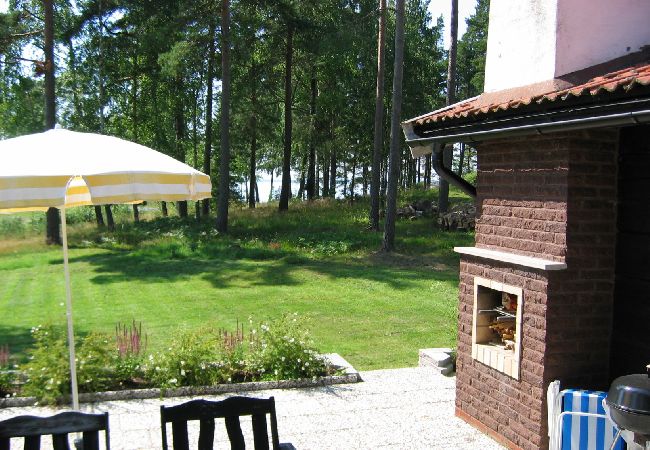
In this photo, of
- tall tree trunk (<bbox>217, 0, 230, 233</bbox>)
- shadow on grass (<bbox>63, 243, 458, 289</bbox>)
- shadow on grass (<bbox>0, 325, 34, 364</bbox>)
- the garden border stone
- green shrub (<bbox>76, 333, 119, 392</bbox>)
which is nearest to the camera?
the garden border stone

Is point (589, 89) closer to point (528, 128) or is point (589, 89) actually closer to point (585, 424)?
point (528, 128)

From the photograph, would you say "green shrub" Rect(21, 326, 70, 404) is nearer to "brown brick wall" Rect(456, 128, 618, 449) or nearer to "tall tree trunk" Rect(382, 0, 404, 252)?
"brown brick wall" Rect(456, 128, 618, 449)

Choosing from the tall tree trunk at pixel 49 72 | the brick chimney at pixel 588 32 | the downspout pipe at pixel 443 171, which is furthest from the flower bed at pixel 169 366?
the tall tree trunk at pixel 49 72

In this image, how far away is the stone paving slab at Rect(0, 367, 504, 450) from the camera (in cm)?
520

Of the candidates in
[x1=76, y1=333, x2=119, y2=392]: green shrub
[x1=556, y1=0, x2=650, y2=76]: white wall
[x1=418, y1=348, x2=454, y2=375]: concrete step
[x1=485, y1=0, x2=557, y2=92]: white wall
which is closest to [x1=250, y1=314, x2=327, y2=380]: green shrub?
[x1=418, y1=348, x2=454, y2=375]: concrete step

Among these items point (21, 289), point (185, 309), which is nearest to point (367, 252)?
point (185, 309)

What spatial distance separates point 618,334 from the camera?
454 centimetres

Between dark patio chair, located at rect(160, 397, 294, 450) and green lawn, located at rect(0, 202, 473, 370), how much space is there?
420cm

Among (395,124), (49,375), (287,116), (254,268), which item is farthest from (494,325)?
(287,116)

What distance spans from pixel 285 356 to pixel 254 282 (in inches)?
286

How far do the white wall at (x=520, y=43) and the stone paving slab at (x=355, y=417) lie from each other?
324 centimetres

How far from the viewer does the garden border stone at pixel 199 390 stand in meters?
6.04

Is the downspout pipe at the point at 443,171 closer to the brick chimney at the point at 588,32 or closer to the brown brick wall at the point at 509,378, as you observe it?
the brown brick wall at the point at 509,378

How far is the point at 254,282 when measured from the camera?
46.2 ft
